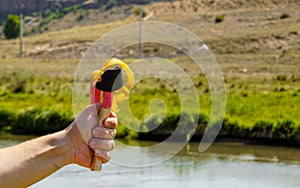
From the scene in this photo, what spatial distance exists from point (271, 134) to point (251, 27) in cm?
4499

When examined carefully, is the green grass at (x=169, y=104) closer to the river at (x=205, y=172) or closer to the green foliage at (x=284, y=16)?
the river at (x=205, y=172)

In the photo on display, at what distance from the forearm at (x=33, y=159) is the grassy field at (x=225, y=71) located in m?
21.2

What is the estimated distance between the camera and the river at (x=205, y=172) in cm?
1689

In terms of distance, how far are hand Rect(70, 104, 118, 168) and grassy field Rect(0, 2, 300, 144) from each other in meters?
21.2

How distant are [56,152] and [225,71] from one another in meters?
46.2

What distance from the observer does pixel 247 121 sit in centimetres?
2503

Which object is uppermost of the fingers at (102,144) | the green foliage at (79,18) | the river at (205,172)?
the fingers at (102,144)

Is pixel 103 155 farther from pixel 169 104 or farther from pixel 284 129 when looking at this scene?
pixel 169 104

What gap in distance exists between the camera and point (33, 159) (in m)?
2.45

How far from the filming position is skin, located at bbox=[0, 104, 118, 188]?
2.43m

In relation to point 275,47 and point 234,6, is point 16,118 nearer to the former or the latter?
point 275,47

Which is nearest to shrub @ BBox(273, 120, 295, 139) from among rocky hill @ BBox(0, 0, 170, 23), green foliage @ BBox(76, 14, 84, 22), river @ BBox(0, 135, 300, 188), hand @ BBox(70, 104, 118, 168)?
river @ BBox(0, 135, 300, 188)

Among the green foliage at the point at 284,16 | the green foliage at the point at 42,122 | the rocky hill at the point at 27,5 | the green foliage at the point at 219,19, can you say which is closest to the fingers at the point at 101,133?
the green foliage at the point at 42,122

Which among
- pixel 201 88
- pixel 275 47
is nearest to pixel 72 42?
pixel 275 47
